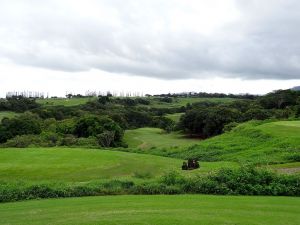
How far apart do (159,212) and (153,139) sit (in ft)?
249

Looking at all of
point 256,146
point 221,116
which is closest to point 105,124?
point 221,116

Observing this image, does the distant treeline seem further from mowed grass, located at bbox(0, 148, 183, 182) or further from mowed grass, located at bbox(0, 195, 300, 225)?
mowed grass, located at bbox(0, 195, 300, 225)

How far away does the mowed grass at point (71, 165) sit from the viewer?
32.0 metres

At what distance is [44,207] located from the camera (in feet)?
49.6

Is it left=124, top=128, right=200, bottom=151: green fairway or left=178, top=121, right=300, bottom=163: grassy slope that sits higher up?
left=178, top=121, right=300, bottom=163: grassy slope

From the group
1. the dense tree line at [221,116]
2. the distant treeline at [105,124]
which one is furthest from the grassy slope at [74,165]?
the dense tree line at [221,116]

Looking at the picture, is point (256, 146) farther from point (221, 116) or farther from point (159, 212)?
point (221, 116)

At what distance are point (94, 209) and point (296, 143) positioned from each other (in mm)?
33102

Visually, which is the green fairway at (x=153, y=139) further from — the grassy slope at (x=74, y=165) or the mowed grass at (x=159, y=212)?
the mowed grass at (x=159, y=212)

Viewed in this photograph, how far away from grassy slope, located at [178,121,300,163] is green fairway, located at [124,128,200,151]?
76.3ft

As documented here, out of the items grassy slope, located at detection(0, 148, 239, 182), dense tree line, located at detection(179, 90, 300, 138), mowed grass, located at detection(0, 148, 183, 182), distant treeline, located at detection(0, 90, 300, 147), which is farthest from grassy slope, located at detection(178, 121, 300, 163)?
dense tree line, located at detection(179, 90, 300, 138)

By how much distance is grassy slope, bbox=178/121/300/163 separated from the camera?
39719mm

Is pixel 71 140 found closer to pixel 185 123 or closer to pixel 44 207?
pixel 185 123

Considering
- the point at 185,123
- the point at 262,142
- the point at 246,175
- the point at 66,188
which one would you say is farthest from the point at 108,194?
the point at 185,123
